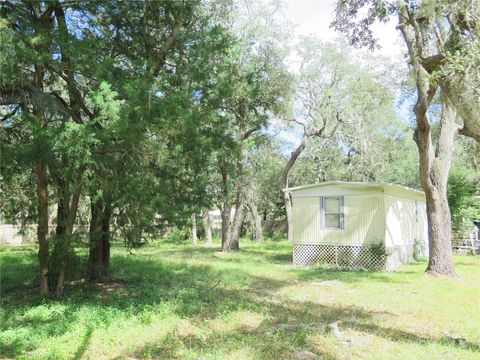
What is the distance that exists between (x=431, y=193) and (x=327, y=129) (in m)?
14.0

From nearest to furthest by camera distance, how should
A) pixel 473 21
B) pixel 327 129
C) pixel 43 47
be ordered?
pixel 473 21 < pixel 43 47 < pixel 327 129

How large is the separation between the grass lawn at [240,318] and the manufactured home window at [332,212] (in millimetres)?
3307

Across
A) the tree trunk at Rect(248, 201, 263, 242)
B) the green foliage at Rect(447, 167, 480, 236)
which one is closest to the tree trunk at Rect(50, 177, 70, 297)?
the green foliage at Rect(447, 167, 480, 236)

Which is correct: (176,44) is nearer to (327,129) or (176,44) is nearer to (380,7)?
(380,7)

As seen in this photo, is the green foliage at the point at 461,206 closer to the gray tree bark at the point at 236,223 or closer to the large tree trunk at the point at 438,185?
the large tree trunk at the point at 438,185

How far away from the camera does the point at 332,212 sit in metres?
15.0

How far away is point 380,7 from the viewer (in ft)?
24.2

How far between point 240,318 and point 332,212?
855cm

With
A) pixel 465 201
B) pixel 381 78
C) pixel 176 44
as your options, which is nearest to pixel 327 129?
pixel 381 78

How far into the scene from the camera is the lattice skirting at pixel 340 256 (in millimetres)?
14266

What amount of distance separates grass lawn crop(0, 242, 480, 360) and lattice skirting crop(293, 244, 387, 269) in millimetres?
2387

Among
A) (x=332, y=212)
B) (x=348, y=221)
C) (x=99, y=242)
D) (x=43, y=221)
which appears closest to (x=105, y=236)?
(x=99, y=242)

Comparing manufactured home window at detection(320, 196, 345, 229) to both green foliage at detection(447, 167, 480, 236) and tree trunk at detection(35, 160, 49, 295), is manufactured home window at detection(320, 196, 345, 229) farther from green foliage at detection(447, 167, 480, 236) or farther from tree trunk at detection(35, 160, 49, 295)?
tree trunk at detection(35, 160, 49, 295)

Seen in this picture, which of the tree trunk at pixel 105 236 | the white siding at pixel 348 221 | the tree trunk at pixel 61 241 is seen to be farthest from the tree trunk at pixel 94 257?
the white siding at pixel 348 221
